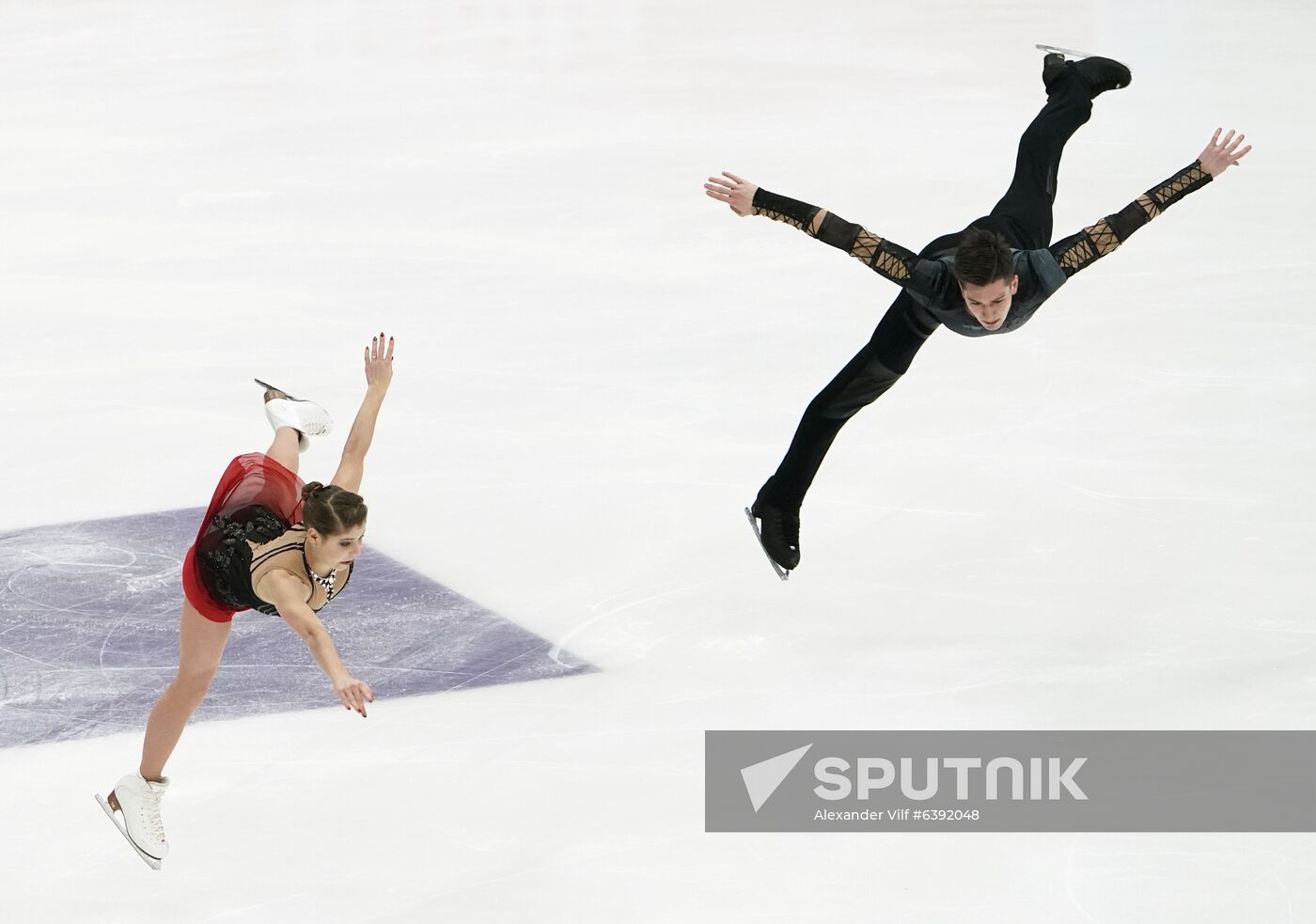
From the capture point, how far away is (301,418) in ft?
16.0

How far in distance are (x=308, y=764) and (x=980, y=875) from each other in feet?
6.17

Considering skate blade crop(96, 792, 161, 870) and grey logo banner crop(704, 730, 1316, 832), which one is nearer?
skate blade crop(96, 792, 161, 870)

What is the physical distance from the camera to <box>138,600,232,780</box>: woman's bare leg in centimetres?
443

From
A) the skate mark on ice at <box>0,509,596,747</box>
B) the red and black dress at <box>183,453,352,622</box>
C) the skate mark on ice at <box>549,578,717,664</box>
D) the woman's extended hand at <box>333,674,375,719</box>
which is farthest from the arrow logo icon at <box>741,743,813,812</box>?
the woman's extended hand at <box>333,674,375,719</box>

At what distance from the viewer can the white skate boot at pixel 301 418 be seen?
487 cm

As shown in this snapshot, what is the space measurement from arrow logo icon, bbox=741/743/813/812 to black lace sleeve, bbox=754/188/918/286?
1381 millimetres

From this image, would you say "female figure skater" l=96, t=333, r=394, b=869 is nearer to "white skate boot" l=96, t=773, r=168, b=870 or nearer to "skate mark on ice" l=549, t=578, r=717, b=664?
"white skate boot" l=96, t=773, r=168, b=870

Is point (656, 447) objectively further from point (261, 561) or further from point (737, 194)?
point (261, 561)

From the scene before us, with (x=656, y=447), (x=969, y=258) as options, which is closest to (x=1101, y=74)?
(x=969, y=258)

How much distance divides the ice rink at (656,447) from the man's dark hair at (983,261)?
136 cm

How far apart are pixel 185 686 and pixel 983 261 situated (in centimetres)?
235

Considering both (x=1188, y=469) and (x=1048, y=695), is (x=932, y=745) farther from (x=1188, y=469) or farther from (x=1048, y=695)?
(x=1188, y=469)

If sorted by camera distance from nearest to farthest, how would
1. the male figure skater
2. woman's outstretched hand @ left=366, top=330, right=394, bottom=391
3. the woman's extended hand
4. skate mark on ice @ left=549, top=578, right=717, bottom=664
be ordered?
the woman's extended hand, woman's outstretched hand @ left=366, top=330, right=394, bottom=391, the male figure skater, skate mark on ice @ left=549, top=578, right=717, bottom=664

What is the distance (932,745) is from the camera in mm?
5117
